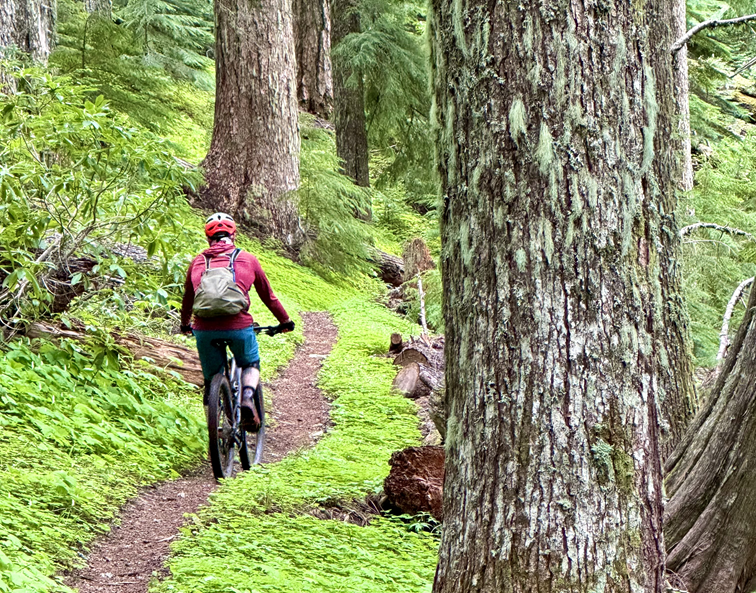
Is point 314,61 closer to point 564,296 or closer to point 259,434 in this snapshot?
point 259,434

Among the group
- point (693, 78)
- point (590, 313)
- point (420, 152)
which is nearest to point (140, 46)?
point (420, 152)

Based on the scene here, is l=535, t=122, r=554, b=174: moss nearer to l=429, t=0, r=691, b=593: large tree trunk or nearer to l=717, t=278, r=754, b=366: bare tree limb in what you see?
l=429, t=0, r=691, b=593: large tree trunk

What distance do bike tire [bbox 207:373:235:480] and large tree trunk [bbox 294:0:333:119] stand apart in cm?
1919

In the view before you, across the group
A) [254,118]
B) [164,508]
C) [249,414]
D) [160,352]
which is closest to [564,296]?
[164,508]

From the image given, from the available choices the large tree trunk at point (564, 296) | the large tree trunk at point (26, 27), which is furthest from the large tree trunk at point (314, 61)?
the large tree trunk at point (564, 296)

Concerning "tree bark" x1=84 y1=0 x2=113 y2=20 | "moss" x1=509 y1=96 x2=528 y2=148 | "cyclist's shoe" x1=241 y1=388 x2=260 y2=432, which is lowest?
"cyclist's shoe" x1=241 y1=388 x2=260 y2=432

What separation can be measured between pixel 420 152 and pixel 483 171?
15.6 metres

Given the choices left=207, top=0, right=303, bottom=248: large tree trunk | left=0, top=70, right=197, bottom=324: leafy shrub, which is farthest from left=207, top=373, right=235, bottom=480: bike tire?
left=207, top=0, right=303, bottom=248: large tree trunk

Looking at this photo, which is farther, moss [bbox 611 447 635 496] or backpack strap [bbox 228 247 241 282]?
backpack strap [bbox 228 247 241 282]

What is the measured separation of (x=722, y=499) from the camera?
12.9 ft

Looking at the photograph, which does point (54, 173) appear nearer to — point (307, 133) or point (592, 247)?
point (592, 247)

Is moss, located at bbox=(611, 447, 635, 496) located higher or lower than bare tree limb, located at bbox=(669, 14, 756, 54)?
lower

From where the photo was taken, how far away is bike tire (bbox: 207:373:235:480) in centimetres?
616

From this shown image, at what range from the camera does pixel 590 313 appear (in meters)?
2.81
